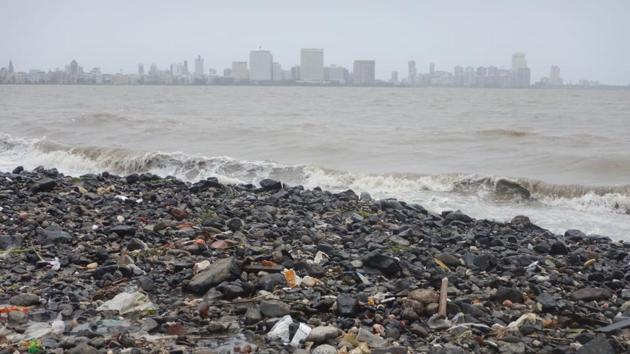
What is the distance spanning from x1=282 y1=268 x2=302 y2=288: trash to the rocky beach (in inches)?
1.1

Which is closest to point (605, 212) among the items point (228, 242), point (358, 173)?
point (358, 173)

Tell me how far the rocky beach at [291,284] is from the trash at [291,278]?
0.09 feet

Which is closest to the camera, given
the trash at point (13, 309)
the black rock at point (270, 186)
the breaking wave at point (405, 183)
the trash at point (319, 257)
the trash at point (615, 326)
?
the trash at point (615, 326)

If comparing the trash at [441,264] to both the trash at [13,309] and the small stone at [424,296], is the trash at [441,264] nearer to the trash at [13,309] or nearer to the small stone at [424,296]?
the small stone at [424,296]

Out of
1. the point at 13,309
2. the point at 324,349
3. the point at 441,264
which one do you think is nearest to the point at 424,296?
the point at 324,349

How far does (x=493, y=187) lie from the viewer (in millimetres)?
14164

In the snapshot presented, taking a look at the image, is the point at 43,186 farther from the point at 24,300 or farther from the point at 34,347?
the point at 34,347

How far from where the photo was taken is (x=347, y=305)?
4.89 meters

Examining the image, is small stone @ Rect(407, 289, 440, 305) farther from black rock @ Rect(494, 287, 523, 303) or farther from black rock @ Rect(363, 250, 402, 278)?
black rock @ Rect(363, 250, 402, 278)

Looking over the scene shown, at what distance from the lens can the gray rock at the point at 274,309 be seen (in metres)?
4.83

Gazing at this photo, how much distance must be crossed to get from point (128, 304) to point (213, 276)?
0.78 metres

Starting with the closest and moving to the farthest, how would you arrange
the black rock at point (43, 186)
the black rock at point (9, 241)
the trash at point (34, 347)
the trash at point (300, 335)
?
1. the trash at point (34, 347)
2. the trash at point (300, 335)
3. the black rock at point (9, 241)
4. the black rock at point (43, 186)

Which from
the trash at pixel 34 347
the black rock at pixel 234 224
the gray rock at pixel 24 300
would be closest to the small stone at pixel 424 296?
the trash at pixel 34 347

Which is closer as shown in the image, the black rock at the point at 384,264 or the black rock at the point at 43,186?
the black rock at the point at 384,264
